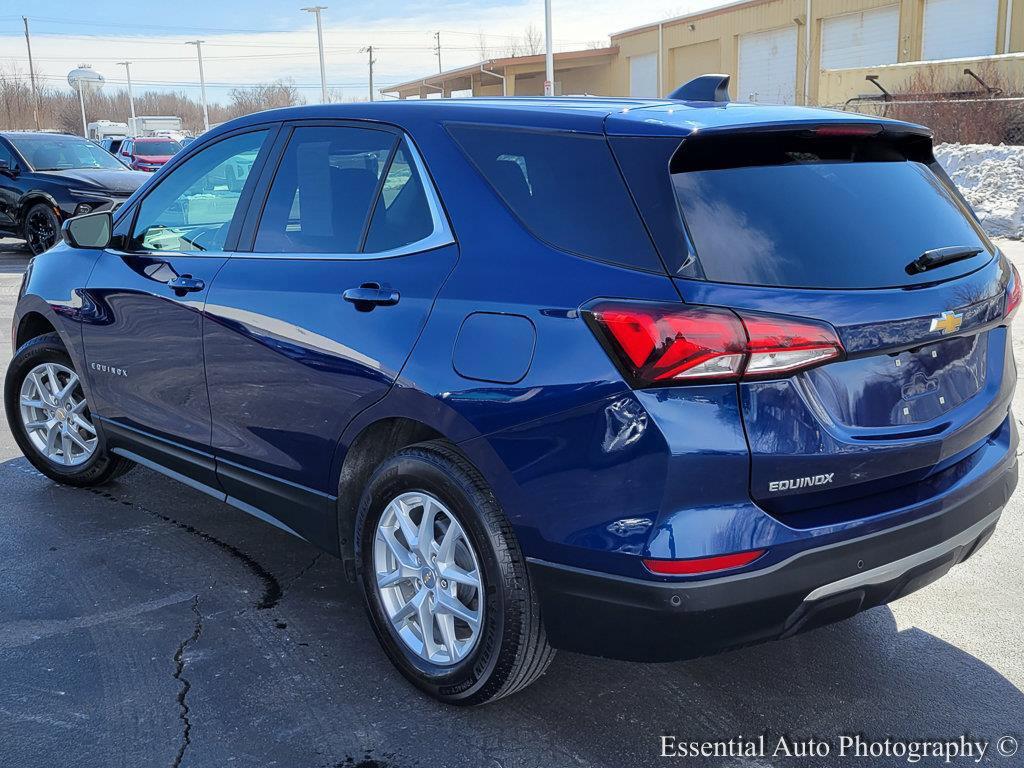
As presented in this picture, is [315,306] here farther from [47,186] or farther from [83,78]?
[83,78]

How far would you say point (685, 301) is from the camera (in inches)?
98.9

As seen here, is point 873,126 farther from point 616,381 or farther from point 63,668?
point 63,668

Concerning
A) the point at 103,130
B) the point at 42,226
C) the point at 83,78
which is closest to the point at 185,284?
the point at 42,226

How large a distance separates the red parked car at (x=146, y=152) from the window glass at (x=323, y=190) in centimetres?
2557

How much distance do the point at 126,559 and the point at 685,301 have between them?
2948 millimetres

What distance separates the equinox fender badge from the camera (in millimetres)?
2527

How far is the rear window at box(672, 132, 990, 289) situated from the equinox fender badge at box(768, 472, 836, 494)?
1.59 feet

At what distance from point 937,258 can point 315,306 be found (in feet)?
6.33

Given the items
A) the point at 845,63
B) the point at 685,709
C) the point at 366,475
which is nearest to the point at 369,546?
the point at 366,475

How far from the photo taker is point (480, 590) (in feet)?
9.64

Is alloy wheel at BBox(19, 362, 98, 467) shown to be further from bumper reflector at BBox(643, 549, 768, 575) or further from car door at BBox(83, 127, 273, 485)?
bumper reflector at BBox(643, 549, 768, 575)

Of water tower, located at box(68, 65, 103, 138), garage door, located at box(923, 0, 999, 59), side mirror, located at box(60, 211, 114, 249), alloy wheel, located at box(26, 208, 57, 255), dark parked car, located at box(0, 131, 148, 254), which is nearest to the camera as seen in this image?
side mirror, located at box(60, 211, 114, 249)

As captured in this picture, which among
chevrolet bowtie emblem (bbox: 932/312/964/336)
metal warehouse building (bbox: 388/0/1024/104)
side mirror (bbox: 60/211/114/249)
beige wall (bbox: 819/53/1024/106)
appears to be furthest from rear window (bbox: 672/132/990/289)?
metal warehouse building (bbox: 388/0/1024/104)

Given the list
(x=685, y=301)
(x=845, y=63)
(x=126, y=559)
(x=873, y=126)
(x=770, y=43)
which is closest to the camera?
(x=685, y=301)
